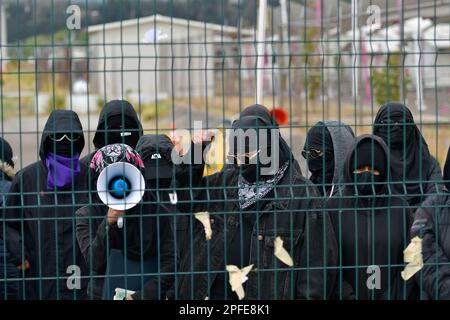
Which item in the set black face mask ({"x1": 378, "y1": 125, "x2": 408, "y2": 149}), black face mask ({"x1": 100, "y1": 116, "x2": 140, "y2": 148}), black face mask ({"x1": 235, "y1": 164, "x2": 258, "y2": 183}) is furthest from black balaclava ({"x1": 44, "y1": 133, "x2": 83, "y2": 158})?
black face mask ({"x1": 378, "y1": 125, "x2": 408, "y2": 149})

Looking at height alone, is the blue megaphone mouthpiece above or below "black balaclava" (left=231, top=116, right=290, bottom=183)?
below

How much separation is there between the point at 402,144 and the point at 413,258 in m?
0.83

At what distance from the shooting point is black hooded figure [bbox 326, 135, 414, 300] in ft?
15.6

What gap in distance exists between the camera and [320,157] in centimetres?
522

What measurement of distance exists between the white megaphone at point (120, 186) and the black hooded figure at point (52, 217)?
0.12m

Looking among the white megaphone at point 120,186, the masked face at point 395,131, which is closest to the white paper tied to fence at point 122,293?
the white megaphone at point 120,186

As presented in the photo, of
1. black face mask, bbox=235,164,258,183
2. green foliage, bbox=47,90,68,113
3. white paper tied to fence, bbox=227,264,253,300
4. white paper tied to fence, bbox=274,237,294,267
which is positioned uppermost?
green foliage, bbox=47,90,68,113

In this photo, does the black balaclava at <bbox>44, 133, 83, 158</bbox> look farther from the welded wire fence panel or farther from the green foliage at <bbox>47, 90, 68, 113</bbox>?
the green foliage at <bbox>47, 90, 68, 113</bbox>

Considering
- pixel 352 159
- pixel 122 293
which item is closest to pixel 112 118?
pixel 122 293

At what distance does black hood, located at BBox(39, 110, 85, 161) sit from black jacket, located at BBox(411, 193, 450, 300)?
1907 millimetres

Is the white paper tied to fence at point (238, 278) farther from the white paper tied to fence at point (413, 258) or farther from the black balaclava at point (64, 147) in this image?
the black balaclava at point (64, 147)

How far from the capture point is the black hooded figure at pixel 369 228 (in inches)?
187
